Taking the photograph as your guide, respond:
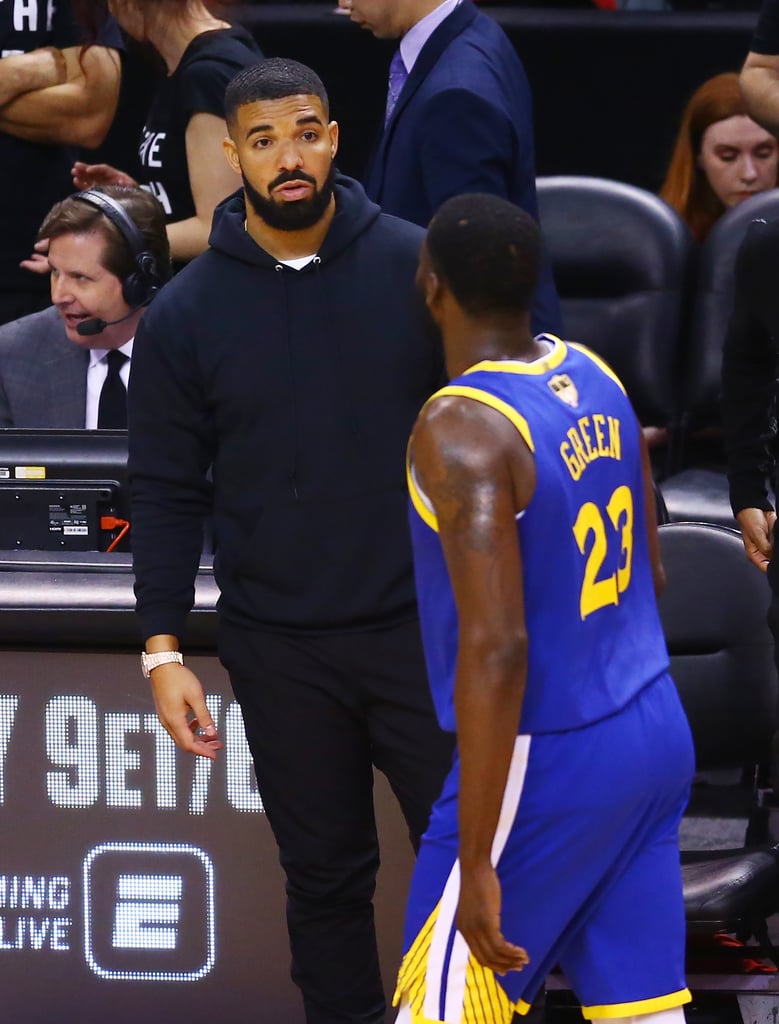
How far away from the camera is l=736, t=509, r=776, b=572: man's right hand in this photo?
2.88 metres

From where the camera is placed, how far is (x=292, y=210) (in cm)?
239

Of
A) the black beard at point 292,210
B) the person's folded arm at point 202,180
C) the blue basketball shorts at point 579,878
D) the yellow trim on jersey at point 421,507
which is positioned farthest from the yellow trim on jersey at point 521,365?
the person's folded arm at point 202,180

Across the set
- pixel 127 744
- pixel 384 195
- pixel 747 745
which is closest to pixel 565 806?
pixel 127 744

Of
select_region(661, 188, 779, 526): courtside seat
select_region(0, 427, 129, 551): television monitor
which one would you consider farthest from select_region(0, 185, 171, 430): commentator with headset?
select_region(661, 188, 779, 526): courtside seat

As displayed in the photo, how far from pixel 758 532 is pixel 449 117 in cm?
84

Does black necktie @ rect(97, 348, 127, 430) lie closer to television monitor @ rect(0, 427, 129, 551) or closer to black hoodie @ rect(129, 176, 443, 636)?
television monitor @ rect(0, 427, 129, 551)

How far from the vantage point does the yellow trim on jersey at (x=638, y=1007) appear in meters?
1.99

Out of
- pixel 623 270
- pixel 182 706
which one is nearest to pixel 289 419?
pixel 182 706

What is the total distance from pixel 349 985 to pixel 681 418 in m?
2.36

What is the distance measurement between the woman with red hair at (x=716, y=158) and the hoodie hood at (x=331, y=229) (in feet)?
7.52

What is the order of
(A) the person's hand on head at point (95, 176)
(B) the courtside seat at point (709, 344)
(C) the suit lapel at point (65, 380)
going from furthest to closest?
(B) the courtside seat at point (709, 344), (A) the person's hand on head at point (95, 176), (C) the suit lapel at point (65, 380)

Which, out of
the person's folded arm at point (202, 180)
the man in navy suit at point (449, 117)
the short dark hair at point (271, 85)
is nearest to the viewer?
the short dark hair at point (271, 85)

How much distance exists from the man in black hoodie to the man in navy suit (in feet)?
1.76

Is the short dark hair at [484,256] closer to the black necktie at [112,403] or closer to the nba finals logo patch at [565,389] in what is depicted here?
the nba finals logo patch at [565,389]
